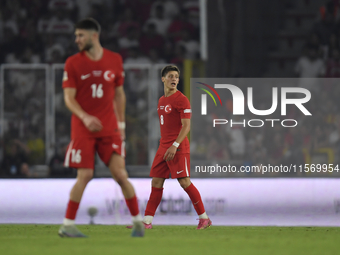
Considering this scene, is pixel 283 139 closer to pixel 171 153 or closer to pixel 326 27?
pixel 171 153

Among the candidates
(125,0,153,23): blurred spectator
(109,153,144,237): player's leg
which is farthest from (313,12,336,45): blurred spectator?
(109,153,144,237): player's leg

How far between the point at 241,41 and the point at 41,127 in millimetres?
3680

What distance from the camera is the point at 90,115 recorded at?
4551 mm

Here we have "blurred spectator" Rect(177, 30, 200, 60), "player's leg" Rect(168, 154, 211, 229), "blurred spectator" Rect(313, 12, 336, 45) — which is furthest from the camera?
"blurred spectator" Rect(177, 30, 200, 60)

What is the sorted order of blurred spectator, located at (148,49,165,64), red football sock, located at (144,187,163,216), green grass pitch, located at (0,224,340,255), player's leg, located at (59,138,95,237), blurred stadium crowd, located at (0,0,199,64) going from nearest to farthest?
green grass pitch, located at (0,224,340,255)
player's leg, located at (59,138,95,237)
red football sock, located at (144,187,163,216)
blurred spectator, located at (148,49,165,64)
blurred stadium crowd, located at (0,0,199,64)

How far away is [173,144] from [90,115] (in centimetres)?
152

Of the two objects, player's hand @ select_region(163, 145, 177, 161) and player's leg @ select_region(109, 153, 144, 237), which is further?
player's hand @ select_region(163, 145, 177, 161)

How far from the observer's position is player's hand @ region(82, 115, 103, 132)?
4355 mm

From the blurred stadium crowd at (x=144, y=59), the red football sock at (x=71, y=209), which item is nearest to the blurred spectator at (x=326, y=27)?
the blurred stadium crowd at (x=144, y=59)

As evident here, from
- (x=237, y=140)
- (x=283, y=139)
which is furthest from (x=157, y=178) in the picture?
(x=283, y=139)

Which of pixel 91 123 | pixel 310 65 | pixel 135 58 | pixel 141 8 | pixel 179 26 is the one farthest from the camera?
pixel 141 8

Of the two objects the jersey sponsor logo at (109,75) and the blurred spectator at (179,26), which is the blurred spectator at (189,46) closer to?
the blurred spectator at (179,26)

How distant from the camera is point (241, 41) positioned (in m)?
10.4

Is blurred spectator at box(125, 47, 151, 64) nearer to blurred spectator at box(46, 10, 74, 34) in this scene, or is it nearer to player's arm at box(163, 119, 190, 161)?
blurred spectator at box(46, 10, 74, 34)
